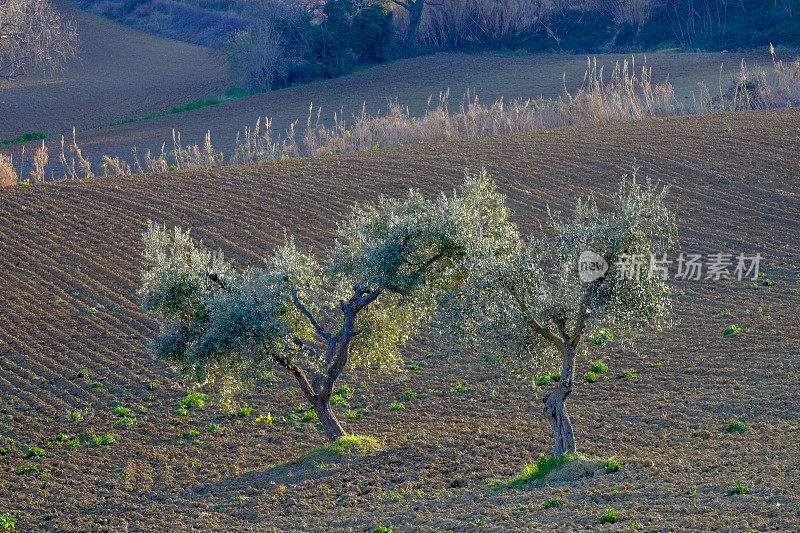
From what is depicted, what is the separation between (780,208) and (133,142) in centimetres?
2736

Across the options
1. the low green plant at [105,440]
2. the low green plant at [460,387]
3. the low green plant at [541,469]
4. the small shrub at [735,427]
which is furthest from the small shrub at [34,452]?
the small shrub at [735,427]

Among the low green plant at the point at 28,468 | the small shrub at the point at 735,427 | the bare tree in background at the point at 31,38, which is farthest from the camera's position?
the bare tree in background at the point at 31,38

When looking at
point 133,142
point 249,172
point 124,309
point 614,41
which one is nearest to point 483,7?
point 614,41

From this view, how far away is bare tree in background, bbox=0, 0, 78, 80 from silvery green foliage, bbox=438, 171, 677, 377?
→ 41279 mm

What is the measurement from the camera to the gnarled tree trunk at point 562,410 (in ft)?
33.9

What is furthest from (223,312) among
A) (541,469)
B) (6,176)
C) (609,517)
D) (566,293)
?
(6,176)

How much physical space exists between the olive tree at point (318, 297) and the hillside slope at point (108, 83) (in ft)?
114

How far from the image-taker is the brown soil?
990cm

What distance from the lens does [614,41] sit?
52062 millimetres

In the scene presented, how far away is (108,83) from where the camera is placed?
177 ft

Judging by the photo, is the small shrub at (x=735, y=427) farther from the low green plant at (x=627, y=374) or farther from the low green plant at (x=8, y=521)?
the low green plant at (x=8, y=521)

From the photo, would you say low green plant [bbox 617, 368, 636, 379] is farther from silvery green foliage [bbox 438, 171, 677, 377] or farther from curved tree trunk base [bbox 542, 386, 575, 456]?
silvery green foliage [bbox 438, 171, 677, 377]

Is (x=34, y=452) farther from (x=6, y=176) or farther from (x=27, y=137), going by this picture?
(x=27, y=137)

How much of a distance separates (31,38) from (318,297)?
45293mm
